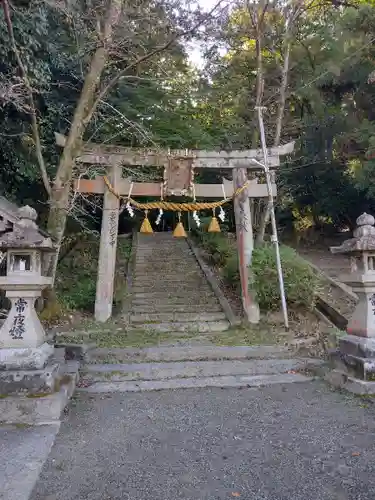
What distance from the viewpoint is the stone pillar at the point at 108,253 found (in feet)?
29.9

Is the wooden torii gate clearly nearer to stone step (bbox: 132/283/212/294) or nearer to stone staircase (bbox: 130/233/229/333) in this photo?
stone staircase (bbox: 130/233/229/333)

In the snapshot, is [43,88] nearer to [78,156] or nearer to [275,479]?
[78,156]

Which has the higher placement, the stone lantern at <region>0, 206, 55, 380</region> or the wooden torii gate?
the wooden torii gate

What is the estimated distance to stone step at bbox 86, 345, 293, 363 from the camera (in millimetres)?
6996

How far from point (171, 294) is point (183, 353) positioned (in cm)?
342

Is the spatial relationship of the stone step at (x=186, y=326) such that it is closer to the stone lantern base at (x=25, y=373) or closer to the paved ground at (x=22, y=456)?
the stone lantern base at (x=25, y=373)

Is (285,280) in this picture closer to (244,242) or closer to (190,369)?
(244,242)

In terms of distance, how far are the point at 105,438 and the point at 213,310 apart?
5702 millimetres

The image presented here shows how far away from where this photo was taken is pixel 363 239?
554 centimetres

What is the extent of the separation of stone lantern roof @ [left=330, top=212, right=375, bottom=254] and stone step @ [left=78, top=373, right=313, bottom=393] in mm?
2114

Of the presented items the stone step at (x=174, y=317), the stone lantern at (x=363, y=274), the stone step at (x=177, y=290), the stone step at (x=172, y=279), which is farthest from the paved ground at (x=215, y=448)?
the stone step at (x=172, y=279)

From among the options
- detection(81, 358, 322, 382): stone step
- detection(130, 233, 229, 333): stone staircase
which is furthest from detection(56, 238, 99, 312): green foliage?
detection(81, 358, 322, 382): stone step

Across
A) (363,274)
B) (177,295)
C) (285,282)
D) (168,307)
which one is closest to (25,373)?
(363,274)

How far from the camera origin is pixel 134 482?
3186mm
